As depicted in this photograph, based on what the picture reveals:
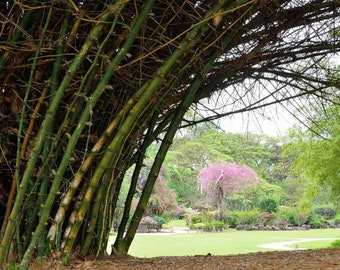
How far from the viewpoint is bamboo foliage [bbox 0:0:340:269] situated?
4.68ft

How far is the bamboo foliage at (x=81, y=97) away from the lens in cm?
143

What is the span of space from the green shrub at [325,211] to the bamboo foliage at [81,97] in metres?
17.7

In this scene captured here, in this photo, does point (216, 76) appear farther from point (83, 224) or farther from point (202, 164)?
point (202, 164)

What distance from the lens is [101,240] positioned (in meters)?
1.77

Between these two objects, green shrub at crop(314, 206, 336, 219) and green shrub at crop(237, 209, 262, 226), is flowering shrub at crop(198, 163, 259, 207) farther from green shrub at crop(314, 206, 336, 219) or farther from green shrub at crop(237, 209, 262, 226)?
green shrub at crop(314, 206, 336, 219)

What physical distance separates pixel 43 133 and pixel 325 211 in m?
18.7

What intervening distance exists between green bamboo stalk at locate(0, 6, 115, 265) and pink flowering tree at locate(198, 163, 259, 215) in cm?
1272

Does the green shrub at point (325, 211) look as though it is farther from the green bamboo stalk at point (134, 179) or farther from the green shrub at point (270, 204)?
the green bamboo stalk at point (134, 179)

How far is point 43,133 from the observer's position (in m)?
1.41

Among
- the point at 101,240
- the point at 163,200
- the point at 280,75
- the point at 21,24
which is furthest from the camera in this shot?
the point at 163,200

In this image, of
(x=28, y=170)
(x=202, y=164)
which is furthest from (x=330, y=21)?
(x=202, y=164)

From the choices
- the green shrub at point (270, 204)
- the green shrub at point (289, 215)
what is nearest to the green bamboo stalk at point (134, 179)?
the green shrub at point (289, 215)

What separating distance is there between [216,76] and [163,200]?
1206cm

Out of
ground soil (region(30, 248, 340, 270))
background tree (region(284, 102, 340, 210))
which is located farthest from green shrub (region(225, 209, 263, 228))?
ground soil (region(30, 248, 340, 270))
